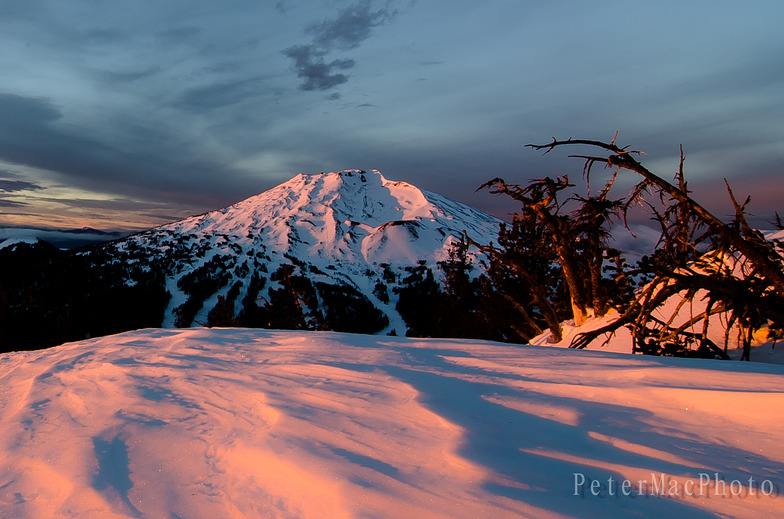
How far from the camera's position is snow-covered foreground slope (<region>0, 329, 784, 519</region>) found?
163 centimetres

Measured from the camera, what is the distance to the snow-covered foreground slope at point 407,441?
1.63 metres

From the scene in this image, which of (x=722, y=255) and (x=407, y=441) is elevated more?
(x=722, y=255)

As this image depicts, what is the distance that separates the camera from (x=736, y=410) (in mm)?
2172

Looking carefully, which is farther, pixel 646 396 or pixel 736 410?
pixel 646 396

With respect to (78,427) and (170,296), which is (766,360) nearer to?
(78,427)

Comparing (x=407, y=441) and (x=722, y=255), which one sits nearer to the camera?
(x=407, y=441)

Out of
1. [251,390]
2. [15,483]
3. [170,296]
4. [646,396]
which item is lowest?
[170,296]

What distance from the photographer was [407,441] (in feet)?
6.86

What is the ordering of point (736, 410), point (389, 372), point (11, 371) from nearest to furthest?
point (736, 410)
point (389, 372)
point (11, 371)

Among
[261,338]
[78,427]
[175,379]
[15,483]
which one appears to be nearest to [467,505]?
[15,483]

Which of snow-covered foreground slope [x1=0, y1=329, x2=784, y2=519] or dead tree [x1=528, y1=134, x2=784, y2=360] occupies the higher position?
dead tree [x1=528, y1=134, x2=784, y2=360]

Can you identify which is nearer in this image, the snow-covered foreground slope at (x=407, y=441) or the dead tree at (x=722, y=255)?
the snow-covered foreground slope at (x=407, y=441)

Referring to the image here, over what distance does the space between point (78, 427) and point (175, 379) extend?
84cm

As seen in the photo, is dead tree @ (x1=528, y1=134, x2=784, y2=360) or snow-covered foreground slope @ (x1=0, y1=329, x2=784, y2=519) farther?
dead tree @ (x1=528, y1=134, x2=784, y2=360)
